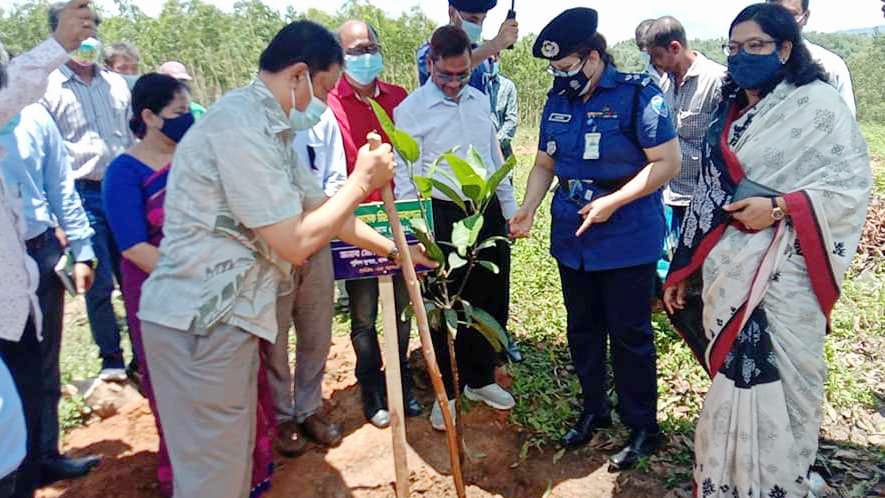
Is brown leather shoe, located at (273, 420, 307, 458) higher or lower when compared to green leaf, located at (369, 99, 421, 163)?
lower

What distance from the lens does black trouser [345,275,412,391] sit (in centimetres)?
294

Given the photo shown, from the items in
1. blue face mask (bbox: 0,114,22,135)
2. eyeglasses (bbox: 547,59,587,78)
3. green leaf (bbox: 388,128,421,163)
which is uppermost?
eyeglasses (bbox: 547,59,587,78)

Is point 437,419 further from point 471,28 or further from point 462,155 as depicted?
point 471,28

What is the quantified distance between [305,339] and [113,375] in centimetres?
137

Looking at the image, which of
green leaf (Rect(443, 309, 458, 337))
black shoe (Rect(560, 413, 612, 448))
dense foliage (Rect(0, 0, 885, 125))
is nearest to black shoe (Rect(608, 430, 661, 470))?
black shoe (Rect(560, 413, 612, 448))

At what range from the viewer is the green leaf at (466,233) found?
209 cm

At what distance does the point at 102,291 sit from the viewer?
3.46 m

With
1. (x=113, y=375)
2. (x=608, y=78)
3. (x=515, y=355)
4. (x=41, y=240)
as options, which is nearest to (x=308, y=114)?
(x=608, y=78)

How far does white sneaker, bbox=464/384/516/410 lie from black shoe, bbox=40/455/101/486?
1.85 metres

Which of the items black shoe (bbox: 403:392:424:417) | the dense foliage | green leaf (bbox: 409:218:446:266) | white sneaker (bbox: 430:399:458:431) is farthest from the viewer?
the dense foliage

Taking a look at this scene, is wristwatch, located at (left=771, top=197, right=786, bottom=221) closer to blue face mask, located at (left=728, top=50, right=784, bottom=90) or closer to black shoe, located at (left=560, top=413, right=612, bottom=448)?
blue face mask, located at (left=728, top=50, right=784, bottom=90)

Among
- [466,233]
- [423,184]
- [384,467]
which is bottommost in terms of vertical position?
[384,467]

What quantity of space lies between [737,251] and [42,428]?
2936mm

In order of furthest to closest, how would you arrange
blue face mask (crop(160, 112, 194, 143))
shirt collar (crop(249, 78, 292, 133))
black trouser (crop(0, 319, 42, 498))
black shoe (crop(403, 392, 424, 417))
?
black shoe (crop(403, 392, 424, 417))
blue face mask (crop(160, 112, 194, 143))
black trouser (crop(0, 319, 42, 498))
shirt collar (crop(249, 78, 292, 133))
